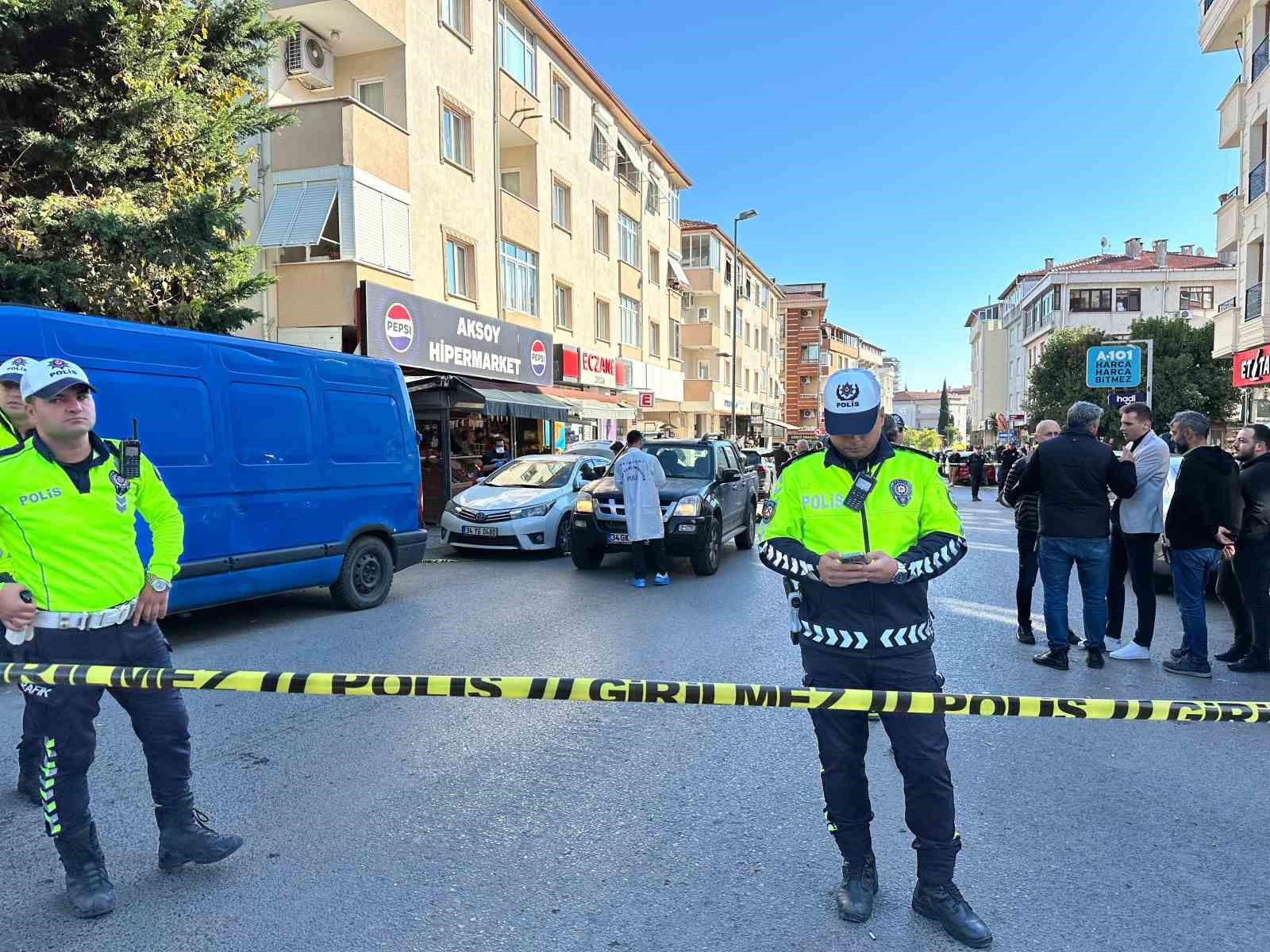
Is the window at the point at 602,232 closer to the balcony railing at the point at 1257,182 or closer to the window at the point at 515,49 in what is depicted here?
the window at the point at 515,49

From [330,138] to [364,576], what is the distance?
10339 millimetres

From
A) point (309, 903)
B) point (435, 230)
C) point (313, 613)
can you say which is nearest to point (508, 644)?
point (313, 613)

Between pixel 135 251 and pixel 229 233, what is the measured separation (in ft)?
4.17

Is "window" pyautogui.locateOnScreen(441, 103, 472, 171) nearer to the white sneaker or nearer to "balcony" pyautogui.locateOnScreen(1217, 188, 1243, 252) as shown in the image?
the white sneaker

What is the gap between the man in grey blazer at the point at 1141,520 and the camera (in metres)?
6.16

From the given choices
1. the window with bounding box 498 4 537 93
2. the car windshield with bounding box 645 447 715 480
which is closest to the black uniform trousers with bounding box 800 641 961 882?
the car windshield with bounding box 645 447 715 480

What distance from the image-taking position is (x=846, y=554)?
2797 millimetres

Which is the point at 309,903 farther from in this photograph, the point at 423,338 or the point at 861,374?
the point at 423,338

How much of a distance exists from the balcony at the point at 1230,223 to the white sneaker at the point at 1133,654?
68.1 feet

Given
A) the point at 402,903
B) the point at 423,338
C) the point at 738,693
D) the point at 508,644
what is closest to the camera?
the point at 738,693

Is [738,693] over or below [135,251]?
below

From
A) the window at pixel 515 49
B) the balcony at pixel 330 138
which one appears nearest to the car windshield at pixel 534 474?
the balcony at pixel 330 138

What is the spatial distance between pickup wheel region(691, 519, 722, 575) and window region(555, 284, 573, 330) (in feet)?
50.2

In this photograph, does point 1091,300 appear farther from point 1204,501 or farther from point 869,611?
point 869,611
